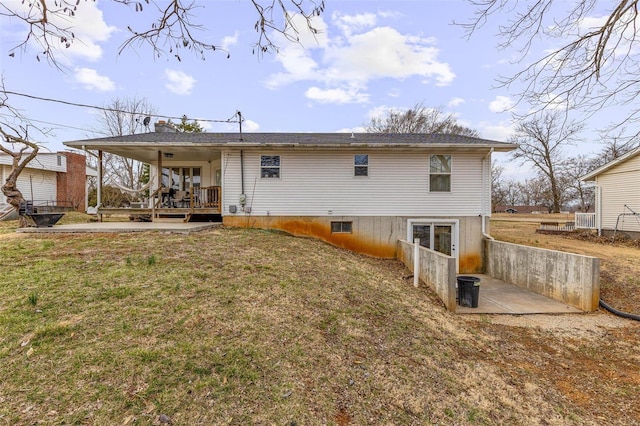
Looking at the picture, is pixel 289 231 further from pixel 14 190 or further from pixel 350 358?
pixel 14 190

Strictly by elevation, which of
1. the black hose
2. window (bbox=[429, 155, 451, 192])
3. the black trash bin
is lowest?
the black hose

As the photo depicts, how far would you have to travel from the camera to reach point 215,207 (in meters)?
10.4

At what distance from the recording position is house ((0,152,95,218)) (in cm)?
1675

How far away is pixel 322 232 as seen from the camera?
10.1m

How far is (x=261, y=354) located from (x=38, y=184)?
70.5 feet

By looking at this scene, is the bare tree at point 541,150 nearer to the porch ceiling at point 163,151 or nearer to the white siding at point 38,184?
the porch ceiling at point 163,151

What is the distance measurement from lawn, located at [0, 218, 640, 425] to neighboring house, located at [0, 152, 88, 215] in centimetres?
1535

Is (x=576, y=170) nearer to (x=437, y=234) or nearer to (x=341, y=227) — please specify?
(x=437, y=234)

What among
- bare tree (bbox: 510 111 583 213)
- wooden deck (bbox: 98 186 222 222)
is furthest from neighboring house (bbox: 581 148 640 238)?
wooden deck (bbox: 98 186 222 222)

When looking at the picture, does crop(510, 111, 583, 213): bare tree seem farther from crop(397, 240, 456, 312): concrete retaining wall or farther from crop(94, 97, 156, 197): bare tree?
crop(94, 97, 156, 197): bare tree

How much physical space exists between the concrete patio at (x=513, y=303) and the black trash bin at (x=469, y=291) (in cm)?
12

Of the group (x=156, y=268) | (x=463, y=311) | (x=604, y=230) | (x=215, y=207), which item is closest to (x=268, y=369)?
(x=156, y=268)

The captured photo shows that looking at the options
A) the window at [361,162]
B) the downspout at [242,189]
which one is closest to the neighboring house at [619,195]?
the window at [361,162]

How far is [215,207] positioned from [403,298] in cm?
716
